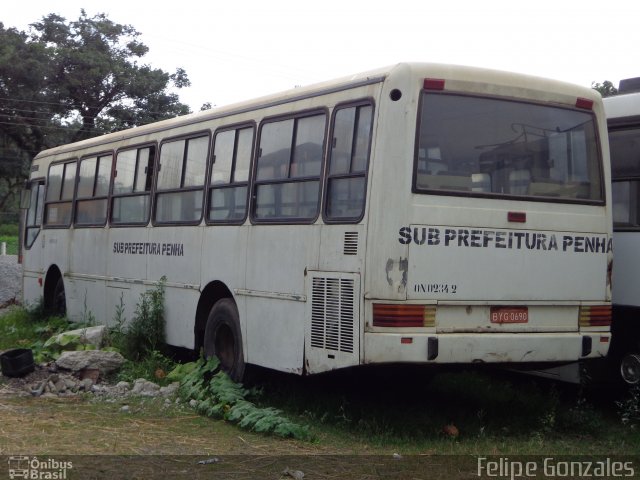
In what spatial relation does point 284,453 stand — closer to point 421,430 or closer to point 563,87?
point 421,430

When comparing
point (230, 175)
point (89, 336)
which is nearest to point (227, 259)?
point (230, 175)

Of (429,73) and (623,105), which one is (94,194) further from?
(623,105)

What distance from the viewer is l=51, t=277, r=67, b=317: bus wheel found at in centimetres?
1523

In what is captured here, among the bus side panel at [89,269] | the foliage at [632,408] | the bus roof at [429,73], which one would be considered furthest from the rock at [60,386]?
the foliage at [632,408]

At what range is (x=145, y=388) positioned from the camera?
9992 millimetres

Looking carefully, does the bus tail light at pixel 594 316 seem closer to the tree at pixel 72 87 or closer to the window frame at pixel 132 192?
the window frame at pixel 132 192

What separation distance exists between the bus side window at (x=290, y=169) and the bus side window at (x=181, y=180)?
4.60 feet

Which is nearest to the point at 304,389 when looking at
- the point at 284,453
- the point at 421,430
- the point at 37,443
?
the point at 421,430

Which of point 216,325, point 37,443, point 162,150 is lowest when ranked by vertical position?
point 37,443

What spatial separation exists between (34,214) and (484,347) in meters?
10.6

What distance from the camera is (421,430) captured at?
27.6ft

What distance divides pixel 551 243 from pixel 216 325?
3.82m

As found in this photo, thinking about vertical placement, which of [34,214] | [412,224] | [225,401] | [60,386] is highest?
[34,214]

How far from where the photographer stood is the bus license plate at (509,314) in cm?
817
